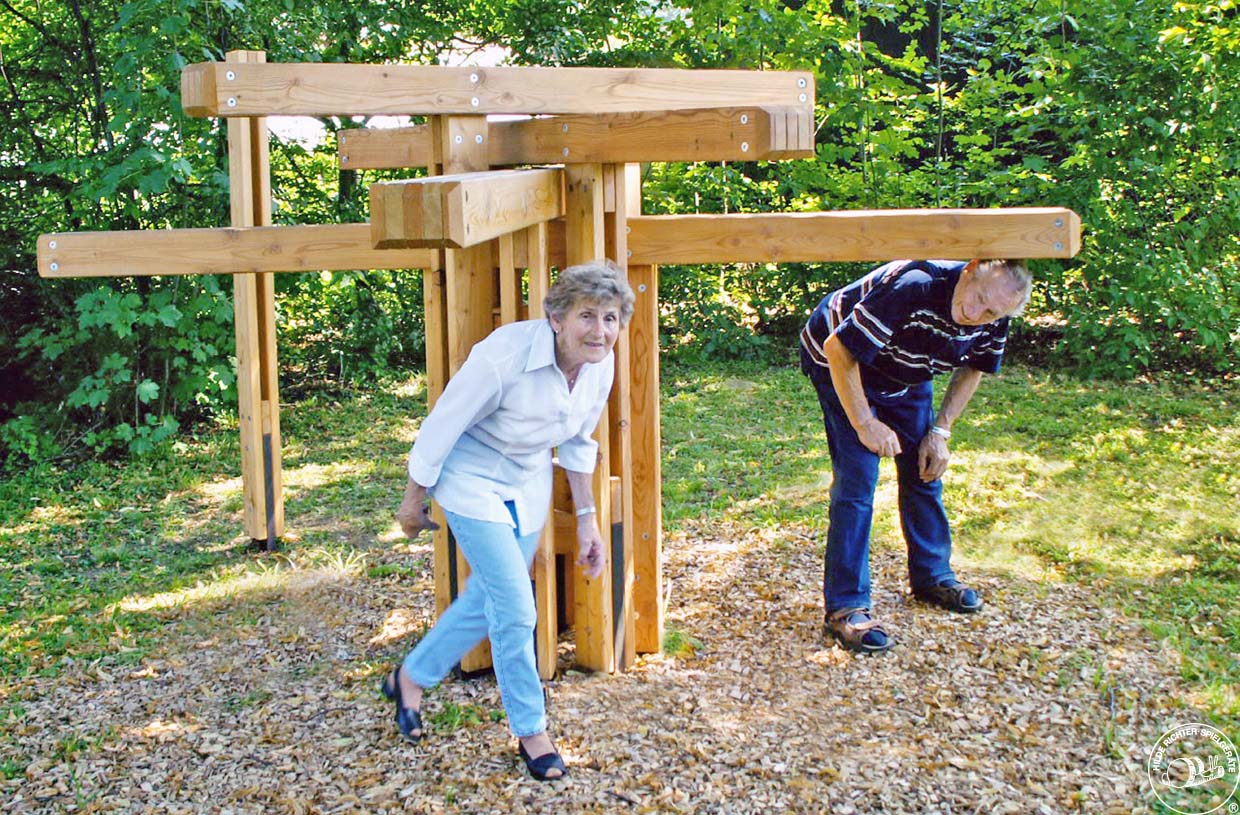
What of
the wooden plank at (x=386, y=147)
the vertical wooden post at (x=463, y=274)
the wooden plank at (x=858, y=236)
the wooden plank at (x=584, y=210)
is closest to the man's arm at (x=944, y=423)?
the wooden plank at (x=858, y=236)

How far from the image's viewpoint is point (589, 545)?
378 centimetres

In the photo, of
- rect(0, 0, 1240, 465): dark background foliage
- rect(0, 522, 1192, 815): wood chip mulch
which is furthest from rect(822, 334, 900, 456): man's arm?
→ rect(0, 0, 1240, 465): dark background foliage

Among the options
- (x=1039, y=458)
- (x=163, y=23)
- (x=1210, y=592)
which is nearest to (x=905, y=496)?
(x=1210, y=592)

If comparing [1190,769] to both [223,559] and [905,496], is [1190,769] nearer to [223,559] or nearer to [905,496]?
[905,496]

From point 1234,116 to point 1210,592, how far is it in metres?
5.04

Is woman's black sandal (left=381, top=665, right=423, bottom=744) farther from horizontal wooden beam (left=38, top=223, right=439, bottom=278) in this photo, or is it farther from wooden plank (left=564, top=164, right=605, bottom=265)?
horizontal wooden beam (left=38, top=223, right=439, bottom=278)

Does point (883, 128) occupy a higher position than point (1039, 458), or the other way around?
point (883, 128)

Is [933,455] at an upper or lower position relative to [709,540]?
upper

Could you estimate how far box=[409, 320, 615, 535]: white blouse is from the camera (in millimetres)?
3346

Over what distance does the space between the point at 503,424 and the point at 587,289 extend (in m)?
Result: 0.45

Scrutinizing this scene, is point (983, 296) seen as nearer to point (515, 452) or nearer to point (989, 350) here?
point (989, 350)

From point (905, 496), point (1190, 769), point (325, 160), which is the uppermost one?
point (325, 160)

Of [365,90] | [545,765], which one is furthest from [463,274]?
[545,765]

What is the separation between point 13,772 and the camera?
3.77 meters
